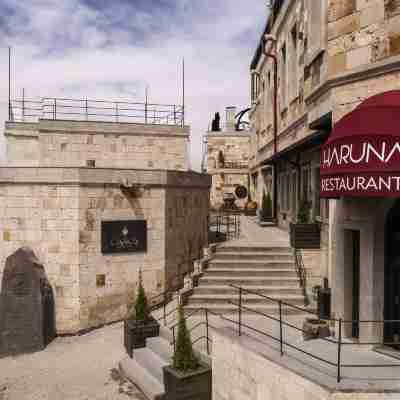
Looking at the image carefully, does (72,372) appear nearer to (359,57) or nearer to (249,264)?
(249,264)

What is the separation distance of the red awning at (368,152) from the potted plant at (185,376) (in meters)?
4.24

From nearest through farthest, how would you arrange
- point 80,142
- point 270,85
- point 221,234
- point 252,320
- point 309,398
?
point 309,398 < point 252,320 < point 221,234 < point 80,142 < point 270,85

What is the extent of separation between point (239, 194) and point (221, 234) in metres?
16.4

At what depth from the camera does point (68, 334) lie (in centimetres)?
1276

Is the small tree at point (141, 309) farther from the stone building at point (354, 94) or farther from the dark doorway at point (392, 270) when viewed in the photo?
the dark doorway at point (392, 270)

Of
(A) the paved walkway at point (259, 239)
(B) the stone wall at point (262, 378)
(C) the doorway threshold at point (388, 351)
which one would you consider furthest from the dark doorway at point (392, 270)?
(A) the paved walkway at point (259, 239)

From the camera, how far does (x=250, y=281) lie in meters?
12.3

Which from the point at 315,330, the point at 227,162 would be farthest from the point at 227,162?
the point at 315,330

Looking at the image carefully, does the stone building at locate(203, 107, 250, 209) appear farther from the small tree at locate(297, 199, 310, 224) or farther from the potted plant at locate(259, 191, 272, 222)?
the small tree at locate(297, 199, 310, 224)

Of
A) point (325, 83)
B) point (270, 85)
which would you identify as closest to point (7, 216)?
point (325, 83)

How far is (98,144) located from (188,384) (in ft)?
45.7

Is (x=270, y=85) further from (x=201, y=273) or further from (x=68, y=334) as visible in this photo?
(x=68, y=334)

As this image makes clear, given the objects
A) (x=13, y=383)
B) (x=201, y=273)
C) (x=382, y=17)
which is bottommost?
(x=13, y=383)

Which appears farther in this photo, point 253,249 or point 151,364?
point 253,249
